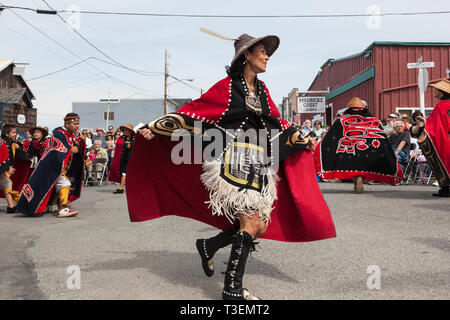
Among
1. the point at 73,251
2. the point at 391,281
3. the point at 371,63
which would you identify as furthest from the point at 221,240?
the point at 371,63

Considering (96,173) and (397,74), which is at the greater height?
(397,74)

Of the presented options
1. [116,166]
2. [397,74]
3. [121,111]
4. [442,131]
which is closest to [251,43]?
[442,131]

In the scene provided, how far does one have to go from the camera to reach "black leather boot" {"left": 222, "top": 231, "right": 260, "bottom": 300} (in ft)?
11.4

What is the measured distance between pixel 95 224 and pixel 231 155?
14.5ft

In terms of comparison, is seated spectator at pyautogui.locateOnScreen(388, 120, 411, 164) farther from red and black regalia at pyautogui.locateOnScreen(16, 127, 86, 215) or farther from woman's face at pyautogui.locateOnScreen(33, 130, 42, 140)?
woman's face at pyautogui.locateOnScreen(33, 130, 42, 140)

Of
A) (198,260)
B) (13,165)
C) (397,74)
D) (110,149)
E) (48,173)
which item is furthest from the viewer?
(397,74)

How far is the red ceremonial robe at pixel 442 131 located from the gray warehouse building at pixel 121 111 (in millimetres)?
58100

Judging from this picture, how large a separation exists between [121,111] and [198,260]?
68935mm

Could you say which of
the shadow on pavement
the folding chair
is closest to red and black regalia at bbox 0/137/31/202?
the shadow on pavement

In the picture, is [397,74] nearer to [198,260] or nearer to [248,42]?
[198,260]

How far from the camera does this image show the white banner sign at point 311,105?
2734cm

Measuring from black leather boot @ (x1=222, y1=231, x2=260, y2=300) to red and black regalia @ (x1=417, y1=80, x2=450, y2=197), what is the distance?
7412mm

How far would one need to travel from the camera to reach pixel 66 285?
4.01 metres

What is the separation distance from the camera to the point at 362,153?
11.2m
